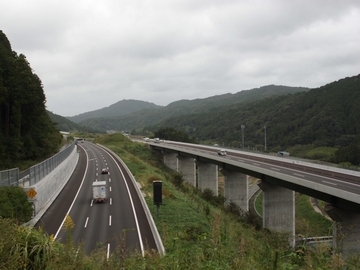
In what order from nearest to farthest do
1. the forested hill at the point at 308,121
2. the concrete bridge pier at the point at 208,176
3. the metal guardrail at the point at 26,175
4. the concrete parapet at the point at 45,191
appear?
the metal guardrail at the point at 26,175, the concrete parapet at the point at 45,191, the concrete bridge pier at the point at 208,176, the forested hill at the point at 308,121

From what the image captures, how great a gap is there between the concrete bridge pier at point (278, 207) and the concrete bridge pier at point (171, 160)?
41.6 m

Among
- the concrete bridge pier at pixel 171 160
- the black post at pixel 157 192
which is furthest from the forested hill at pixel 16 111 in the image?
the concrete bridge pier at pixel 171 160

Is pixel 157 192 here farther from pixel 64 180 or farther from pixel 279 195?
pixel 64 180

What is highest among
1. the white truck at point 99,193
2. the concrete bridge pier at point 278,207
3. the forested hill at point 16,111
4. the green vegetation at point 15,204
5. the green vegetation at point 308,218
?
the forested hill at point 16,111

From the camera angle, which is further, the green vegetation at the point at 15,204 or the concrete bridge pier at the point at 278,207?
the concrete bridge pier at the point at 278,207

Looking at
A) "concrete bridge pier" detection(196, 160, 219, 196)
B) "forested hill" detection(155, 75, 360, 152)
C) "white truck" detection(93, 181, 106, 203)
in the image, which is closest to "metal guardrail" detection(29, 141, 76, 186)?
"white truck" detection(93, 181, 106, 203)

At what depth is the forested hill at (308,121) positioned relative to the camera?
342 feet

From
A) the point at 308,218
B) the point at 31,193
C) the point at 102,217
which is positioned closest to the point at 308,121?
the point at 308,218

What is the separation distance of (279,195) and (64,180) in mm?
24049

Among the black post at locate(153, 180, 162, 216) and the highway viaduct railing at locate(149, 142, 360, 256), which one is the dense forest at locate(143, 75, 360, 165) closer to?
the highway viaduct railing at locate(149, 142, 360, 256)

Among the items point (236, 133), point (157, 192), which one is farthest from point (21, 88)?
point (236, 133)

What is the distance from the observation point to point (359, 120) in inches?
4149

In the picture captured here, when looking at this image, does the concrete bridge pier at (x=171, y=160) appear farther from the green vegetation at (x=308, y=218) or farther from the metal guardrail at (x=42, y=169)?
the metal guardrail at (x=42, y=169)

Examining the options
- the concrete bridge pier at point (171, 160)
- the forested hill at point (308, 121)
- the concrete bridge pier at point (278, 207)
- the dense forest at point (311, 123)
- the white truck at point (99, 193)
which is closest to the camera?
Answer: the white truck at point (99, 193)
